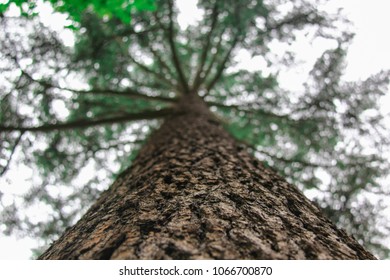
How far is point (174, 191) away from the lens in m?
2.00

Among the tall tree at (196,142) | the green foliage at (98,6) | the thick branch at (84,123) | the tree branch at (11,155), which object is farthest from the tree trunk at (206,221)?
the tree branch at (11,155)

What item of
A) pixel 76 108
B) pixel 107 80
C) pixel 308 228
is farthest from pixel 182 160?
pixel 76 108

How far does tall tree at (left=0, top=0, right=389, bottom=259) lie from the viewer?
5.03 feet

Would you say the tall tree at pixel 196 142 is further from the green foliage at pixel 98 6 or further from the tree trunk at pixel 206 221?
the green foliage at pixel 98 6

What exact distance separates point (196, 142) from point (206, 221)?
1.82 metres

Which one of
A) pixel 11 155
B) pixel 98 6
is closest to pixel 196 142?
pixel 98 6

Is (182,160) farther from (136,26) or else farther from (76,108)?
(76,108)

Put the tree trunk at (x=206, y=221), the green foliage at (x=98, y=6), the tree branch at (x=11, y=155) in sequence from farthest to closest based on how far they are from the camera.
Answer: the tree branch at (x=11, y=155) < the green foliage at (x=98, y=6) < the tree trunk at (x=206, y=221)

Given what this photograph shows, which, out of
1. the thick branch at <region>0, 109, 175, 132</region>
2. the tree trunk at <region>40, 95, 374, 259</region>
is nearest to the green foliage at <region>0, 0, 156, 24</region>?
the tree trunk at <region>40, 95, 374, 259</region>

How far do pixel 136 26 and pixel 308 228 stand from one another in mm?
4502

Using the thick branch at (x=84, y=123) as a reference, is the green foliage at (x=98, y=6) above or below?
below

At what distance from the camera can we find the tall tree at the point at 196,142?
1.53m

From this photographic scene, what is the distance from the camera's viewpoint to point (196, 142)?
3330 millimetres

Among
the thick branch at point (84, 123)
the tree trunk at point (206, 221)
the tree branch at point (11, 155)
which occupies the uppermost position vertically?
the thick branch at point (84, 123)
